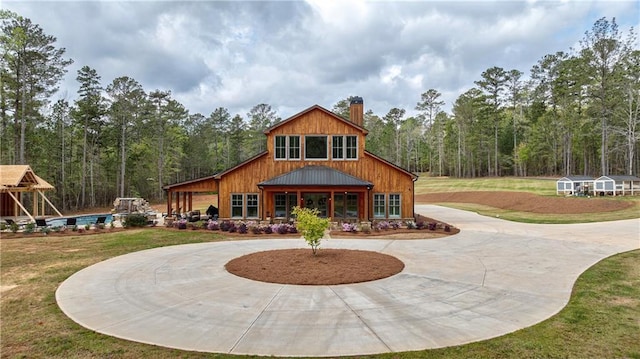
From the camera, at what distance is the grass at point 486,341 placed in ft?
17.3

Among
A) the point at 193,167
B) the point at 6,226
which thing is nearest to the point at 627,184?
the point at 6,226

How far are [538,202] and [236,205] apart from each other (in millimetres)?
26325

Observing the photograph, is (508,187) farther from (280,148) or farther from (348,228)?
(280,148)

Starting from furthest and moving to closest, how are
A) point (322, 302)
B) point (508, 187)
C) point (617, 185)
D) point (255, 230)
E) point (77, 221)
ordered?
point (508, 187), point (617, 185), point (77, 221), point (255, 230), point (322, 302)

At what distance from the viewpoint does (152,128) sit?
51812 millimetres

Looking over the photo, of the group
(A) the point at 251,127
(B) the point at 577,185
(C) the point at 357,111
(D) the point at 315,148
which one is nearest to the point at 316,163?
(D) the point at 315,148

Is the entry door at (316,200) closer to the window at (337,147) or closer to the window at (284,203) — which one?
the window at (284,203)

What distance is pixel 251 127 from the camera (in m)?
73.2

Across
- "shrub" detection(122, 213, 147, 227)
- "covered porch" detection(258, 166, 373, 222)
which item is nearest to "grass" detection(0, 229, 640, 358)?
"shrub" detection(122, 213, 147, 227)

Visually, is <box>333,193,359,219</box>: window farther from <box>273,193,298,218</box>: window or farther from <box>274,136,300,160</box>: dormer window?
<box>274,136,300,160</box>: dormer window

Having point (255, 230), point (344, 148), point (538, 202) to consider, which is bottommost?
point (255, 230)

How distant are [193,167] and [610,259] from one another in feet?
214

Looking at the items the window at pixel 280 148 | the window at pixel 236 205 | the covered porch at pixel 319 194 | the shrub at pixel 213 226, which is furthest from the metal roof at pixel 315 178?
the shrub at pixel 213 226

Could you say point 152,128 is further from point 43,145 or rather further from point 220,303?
point 220,303
